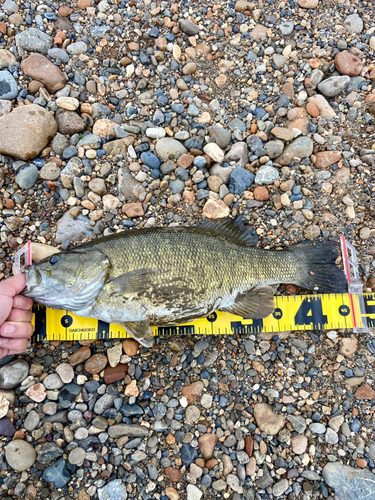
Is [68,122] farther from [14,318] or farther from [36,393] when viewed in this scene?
[36,393]

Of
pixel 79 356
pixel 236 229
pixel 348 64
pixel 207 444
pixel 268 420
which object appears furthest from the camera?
pixel 348 64

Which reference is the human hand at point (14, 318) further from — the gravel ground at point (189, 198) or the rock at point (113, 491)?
the rock at point (113, 491)

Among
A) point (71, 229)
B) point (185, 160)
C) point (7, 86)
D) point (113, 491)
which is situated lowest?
point (113, 491)

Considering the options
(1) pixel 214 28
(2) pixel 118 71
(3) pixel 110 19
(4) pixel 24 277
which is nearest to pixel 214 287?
(4) pixel 24 277

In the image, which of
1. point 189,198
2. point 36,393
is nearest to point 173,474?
point 36,393

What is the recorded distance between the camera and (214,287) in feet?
11.7

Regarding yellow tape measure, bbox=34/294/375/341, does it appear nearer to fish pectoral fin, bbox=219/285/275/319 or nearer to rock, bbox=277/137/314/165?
fish pectoral fin, bbox=219/285/275/319

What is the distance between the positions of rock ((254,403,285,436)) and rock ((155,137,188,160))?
342 cm

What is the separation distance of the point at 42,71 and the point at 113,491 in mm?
5333

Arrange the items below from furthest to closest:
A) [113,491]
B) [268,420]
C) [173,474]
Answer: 1. [268,420]
2. [173,474]
3. [113,491]

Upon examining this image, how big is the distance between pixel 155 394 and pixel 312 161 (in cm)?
375

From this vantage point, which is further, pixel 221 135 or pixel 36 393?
pixel 221 135

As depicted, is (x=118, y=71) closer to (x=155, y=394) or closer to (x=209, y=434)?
(x=155, y=394)

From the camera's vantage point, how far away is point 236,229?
4.03 m
